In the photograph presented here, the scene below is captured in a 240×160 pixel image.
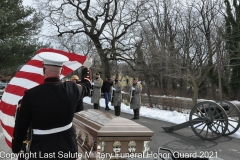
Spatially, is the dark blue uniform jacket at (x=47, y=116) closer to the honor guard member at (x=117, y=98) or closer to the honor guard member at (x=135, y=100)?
the honor guard member at (x=135, y=100)

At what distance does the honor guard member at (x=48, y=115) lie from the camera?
8.59 feet

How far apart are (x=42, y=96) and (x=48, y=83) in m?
0.13

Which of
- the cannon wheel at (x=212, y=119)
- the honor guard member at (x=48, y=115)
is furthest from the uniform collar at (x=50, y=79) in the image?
the cannon wheel at (x=212, y=119)

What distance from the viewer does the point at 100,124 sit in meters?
3.43

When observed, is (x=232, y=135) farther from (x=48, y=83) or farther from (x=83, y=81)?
(x=48, y=83)

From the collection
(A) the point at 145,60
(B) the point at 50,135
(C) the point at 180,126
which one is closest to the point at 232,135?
(C) the point at 180,126

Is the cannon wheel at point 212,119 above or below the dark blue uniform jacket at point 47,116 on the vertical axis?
below

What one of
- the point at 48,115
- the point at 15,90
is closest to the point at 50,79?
the point at 48,115

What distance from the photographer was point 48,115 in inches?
104

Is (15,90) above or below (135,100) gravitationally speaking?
above

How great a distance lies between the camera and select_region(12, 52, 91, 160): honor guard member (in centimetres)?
262

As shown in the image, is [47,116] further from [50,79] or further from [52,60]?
[52,60]

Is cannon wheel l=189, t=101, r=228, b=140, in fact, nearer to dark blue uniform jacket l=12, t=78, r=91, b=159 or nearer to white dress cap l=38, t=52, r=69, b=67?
dark blue uniform jacket l=12, t=78, r=91, b=159

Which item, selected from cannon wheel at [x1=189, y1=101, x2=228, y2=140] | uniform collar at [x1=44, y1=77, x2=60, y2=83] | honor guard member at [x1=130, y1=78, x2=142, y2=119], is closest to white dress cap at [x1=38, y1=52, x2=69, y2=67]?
uniform collar at [x1=44, y1=77, x2=60, y2=83]
